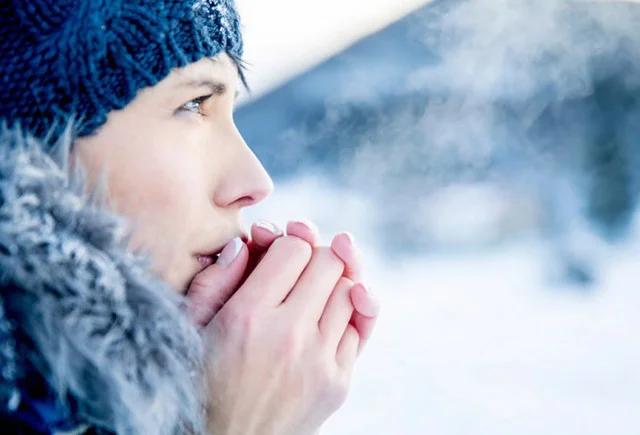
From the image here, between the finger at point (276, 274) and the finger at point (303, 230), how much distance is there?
13 millimetres

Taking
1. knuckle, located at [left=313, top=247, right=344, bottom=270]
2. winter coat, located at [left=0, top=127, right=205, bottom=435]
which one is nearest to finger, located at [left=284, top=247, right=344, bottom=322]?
knuckle, located at [left=313, top=247, right=344, bottom=270]

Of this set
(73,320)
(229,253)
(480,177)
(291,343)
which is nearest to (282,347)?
(291,343)

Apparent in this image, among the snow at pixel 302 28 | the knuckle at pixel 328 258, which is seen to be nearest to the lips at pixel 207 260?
the knuckle at pixel 328 258

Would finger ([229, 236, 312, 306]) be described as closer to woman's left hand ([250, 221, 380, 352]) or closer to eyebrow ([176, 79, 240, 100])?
woman's left hand ([250, 221, 380, 352])

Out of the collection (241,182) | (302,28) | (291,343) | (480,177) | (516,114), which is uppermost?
(241,182)

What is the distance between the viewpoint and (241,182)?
692mm

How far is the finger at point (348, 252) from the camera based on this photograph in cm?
74

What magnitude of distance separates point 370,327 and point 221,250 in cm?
20

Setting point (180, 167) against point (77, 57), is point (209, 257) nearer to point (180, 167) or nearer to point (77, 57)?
point (180, 167)

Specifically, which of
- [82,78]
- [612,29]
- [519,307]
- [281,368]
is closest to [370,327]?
[281,368]

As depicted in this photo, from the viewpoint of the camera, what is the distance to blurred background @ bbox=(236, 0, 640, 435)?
163 cm

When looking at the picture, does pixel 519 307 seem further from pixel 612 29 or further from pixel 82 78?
pixel 82 78

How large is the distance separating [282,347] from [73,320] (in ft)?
0.79

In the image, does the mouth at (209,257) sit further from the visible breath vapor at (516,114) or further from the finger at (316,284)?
the visible breath vapor at (516,114)
